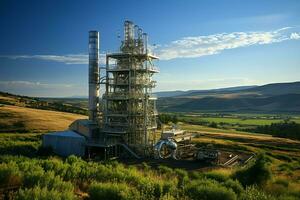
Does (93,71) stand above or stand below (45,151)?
above

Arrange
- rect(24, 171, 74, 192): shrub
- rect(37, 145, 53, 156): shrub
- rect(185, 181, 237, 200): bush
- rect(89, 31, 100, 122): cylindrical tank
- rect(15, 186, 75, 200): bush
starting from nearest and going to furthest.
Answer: rect(15, 186, 75, 200): bush < rect(24, 171, 74, 192): shrub < rect(185, 181, 237, 200): bush < rect(37, 145, 53, 156): shrub < rect(89, 31, 100, 122): cylindrical tank

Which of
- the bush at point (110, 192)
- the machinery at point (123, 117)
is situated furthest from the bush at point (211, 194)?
the machinery at point (123, 117)

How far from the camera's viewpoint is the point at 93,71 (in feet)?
161

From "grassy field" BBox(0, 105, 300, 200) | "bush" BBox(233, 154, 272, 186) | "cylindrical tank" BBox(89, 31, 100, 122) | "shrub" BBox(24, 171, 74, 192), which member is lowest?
"bush" BBox(233, 154, 272, 186)

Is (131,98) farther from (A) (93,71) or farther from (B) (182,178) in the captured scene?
(B) (182,178)

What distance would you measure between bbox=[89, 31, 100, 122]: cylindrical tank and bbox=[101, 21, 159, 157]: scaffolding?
1478 mm

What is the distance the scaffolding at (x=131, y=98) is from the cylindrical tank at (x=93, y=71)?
148 cm

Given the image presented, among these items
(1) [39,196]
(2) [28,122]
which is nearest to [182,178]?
(1) [39,196]

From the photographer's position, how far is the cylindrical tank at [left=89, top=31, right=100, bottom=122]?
49.1 m

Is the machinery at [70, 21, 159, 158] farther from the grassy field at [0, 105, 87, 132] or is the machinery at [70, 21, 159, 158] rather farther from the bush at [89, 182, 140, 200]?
the bush at [89, 182, 140, 200]

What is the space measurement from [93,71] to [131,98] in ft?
24.4

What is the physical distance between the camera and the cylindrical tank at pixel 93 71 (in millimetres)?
49094

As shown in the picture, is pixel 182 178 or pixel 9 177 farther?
pixel 182 178

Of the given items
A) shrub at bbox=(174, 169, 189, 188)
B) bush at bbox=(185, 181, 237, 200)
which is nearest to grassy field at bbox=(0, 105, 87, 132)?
shrub at bbox=(174, 169, 189, 188)
